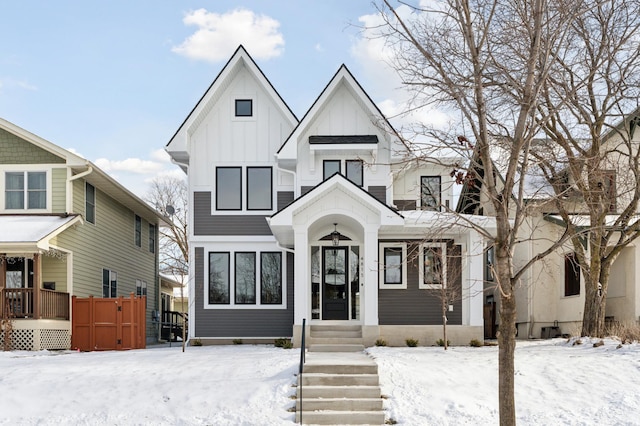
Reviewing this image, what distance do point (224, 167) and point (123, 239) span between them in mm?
7532

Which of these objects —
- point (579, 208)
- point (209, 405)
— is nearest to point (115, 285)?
point (209, 405)

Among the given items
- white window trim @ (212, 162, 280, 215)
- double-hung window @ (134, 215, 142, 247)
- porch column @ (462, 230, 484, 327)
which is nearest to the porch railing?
white window trim @ (212, 162, 280, 215)

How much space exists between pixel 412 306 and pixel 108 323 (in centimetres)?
927

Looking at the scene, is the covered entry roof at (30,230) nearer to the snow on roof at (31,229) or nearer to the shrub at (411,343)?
the snow on roof at (31,229)

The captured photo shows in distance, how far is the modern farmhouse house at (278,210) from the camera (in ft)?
64.2

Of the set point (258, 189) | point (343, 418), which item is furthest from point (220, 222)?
point (343, 418)

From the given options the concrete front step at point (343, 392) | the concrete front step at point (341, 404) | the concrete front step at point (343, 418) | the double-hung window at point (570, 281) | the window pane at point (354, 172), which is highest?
the window pane at point (354, 172)

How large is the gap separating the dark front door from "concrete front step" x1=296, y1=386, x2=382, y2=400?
758cm

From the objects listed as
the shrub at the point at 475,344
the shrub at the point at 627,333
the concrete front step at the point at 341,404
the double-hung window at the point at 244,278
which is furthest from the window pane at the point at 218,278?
the shrub at the point at 627,333

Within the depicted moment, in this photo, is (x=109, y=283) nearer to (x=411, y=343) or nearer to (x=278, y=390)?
(x=411, y=343)

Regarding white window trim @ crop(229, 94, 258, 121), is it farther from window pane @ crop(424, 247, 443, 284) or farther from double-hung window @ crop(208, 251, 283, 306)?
window pane @ crop(424, 247, 443, 284)

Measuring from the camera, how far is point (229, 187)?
68.8ft

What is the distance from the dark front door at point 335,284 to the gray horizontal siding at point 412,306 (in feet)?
3.53

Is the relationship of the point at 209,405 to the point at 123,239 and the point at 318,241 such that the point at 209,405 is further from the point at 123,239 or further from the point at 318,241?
the point at 123,239
